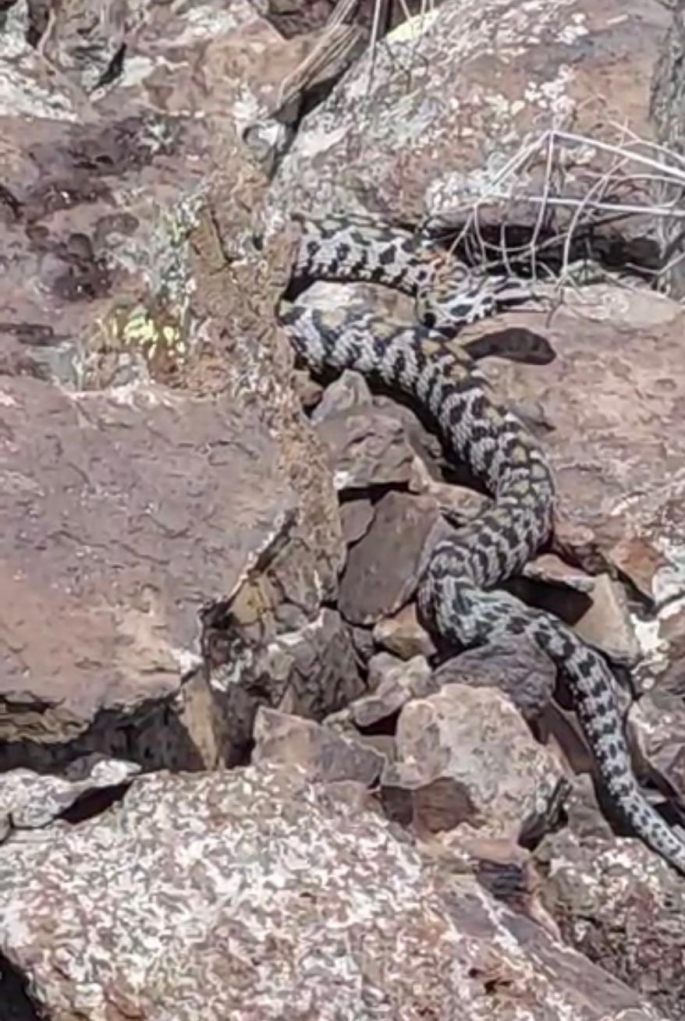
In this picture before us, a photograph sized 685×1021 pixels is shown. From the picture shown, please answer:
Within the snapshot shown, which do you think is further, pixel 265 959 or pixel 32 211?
pixel 32 211

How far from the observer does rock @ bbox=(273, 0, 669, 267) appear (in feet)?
27.5

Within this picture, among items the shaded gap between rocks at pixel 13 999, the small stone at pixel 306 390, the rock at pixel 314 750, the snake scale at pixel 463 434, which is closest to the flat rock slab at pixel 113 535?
the rock at pixel 314 750

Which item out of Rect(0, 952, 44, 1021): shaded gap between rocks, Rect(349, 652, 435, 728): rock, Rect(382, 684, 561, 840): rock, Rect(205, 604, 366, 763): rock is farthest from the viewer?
Rect(349, 652, 435, 728): rock

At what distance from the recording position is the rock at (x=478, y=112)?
27.5 ft

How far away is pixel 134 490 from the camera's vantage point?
16.2 ft

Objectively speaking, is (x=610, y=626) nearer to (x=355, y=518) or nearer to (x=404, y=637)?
(x=404, y=637)

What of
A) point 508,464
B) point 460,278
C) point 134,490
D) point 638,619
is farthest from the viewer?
point 460,278

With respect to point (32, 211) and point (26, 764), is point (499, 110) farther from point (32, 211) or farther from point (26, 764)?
point (26, 764)

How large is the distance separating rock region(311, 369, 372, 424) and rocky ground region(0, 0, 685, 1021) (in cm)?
2

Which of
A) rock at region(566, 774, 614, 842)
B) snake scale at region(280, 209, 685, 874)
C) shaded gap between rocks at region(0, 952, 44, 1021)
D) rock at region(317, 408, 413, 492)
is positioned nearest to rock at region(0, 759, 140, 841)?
shaded gap between rocks at region(0, 952, 44, 1021)

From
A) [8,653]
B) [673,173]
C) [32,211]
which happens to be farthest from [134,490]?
[673,173]

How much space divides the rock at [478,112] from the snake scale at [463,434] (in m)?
0.22

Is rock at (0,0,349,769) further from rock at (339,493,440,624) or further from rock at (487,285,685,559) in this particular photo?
rock at (487,285,685,559)

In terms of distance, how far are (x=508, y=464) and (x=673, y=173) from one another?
1055 mm
